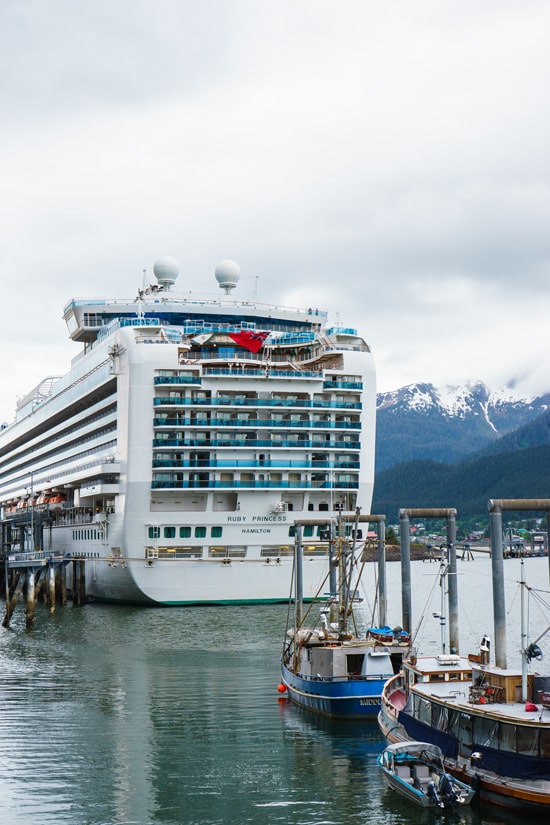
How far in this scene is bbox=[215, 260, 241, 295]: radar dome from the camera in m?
96.1

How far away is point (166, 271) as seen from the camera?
319 feet

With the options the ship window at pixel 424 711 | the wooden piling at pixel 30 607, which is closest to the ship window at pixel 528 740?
the ship window at pixel 424 711

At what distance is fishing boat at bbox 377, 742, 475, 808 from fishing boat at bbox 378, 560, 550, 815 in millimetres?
383

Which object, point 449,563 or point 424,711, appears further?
point 449,563

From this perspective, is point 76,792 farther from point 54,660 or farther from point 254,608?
point 254,608

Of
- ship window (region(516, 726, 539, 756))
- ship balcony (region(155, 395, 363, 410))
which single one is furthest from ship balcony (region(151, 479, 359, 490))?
ship window (region(516, 726, 539, 756))

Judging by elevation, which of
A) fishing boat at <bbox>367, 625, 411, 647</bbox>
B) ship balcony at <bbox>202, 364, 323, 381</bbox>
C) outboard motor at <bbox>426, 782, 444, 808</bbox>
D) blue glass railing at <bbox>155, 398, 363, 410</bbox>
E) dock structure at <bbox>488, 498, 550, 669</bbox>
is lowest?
outboard motor at <bbox>426, 782, 444, 808</bbox>

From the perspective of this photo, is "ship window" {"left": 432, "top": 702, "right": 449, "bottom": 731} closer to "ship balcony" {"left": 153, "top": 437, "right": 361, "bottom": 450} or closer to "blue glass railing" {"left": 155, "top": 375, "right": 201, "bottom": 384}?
"ship balcony" {"left": 153, "top": 437, "right": 361, "bottom": 450}

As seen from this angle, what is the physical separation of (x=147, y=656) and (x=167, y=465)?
70.6 feet

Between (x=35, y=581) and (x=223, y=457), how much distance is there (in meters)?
16.7

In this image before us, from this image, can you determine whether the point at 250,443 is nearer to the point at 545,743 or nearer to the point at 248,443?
the point at 248,443

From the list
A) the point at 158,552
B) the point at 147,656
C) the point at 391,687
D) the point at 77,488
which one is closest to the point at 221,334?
the point at 158,552

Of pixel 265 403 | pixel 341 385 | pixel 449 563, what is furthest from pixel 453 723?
pixel 341 385

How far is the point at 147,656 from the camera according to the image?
173ft
